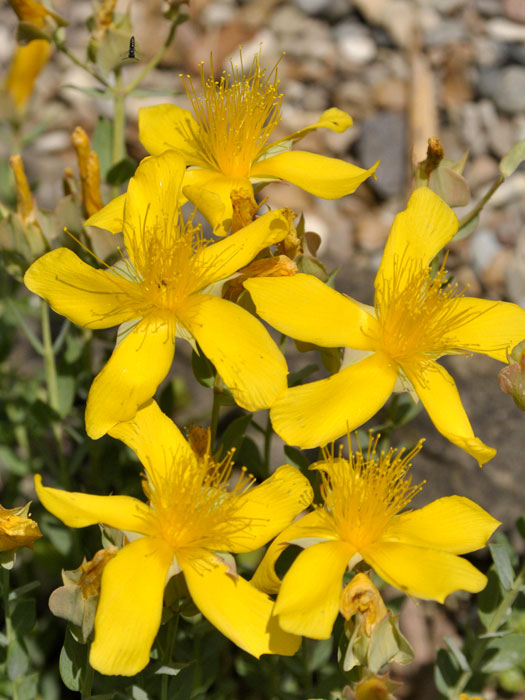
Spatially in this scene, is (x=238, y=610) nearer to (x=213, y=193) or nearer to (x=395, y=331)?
(x=395, y=331)

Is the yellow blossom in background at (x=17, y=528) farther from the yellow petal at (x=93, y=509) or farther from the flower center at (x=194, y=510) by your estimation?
the flower center at (x=194, y=510)

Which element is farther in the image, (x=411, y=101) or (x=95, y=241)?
(x=411, y=101)

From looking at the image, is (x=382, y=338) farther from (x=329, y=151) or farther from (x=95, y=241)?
(x=329, y=151)

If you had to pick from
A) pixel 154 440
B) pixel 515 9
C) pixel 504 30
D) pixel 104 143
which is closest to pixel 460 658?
pixel 154 440

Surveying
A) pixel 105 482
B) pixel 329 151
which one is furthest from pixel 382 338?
pixel 329 151

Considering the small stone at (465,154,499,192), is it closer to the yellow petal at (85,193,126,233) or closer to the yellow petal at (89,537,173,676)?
the yellow petal at (85,193,126,233)

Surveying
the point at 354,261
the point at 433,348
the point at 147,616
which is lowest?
the point at 354,261
